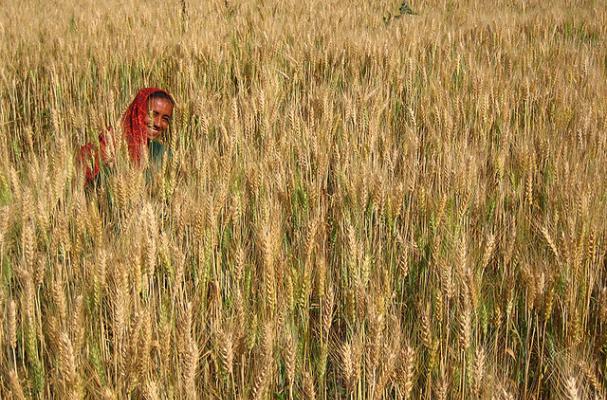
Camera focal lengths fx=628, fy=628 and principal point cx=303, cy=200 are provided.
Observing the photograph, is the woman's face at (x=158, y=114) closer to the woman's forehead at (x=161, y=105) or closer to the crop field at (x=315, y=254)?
the woman's forehead at (x=161, y=105)

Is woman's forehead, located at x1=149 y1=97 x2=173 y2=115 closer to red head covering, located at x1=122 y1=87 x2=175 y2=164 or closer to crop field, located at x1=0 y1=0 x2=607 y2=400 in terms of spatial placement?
red head covering, located at x1=122 y1=87 x2=175 y2=164

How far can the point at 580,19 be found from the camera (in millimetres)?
4648

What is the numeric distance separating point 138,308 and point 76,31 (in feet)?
9.97

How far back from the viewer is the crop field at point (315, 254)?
1.04 m

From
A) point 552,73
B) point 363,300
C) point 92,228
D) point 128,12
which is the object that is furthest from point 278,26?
point 363,300

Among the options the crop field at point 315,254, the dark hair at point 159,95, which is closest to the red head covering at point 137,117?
the dark hair at point 159,95

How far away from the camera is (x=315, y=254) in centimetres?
149

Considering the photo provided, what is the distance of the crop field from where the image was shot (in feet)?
3.42

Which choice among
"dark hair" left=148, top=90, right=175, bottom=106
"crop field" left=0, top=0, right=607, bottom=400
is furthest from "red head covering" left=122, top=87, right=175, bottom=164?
"crop field" left=0, top=0, right=607, bottom=400

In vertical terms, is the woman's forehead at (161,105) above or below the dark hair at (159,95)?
below

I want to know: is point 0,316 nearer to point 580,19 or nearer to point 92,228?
point 92,228

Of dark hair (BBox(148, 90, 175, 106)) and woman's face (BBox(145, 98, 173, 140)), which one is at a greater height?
dark hair (BBox(148, 90, 175, 106))

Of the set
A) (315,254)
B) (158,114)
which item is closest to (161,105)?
(158,114)

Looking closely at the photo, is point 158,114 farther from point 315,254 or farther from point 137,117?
point 315,254
